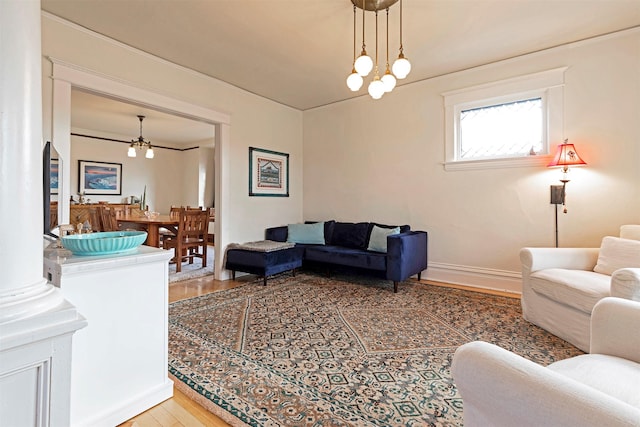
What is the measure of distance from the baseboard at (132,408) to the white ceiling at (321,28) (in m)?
2.81

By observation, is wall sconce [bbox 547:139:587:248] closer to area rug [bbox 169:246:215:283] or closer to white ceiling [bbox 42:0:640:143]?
white ceiling [bbox 42:0:640:143]

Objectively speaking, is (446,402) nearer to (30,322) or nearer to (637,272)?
(637,272)

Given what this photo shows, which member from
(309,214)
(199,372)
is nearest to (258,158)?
(309,214)

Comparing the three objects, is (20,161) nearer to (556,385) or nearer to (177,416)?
(177,416)

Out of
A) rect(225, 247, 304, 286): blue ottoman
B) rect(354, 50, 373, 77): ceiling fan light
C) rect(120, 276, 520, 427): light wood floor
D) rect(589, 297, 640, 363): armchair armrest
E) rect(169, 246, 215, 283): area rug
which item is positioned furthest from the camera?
rect(169, 246, 215, 283): area rug

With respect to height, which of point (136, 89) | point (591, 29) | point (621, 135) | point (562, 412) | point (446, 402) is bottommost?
point (446, 402)

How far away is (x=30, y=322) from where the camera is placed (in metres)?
0.93

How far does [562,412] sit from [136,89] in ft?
13.2

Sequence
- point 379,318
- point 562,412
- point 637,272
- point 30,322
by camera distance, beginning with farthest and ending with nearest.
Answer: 1. point 379,318
2. point 637,272
3. point 30,322
4. point 562,412

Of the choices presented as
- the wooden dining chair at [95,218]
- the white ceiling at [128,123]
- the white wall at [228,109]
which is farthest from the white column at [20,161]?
the wooden dining chair at [95,218]

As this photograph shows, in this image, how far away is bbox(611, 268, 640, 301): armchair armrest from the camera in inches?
Result: 68.9

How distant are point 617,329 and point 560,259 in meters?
1.65

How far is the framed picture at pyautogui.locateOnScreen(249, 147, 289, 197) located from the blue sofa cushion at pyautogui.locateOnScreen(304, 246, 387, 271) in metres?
1.18

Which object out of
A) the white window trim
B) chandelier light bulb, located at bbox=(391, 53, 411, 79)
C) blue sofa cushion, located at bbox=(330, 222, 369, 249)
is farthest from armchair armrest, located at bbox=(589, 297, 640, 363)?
blue sofa cushion, located at bbox=(330, 222, 369, 249)
